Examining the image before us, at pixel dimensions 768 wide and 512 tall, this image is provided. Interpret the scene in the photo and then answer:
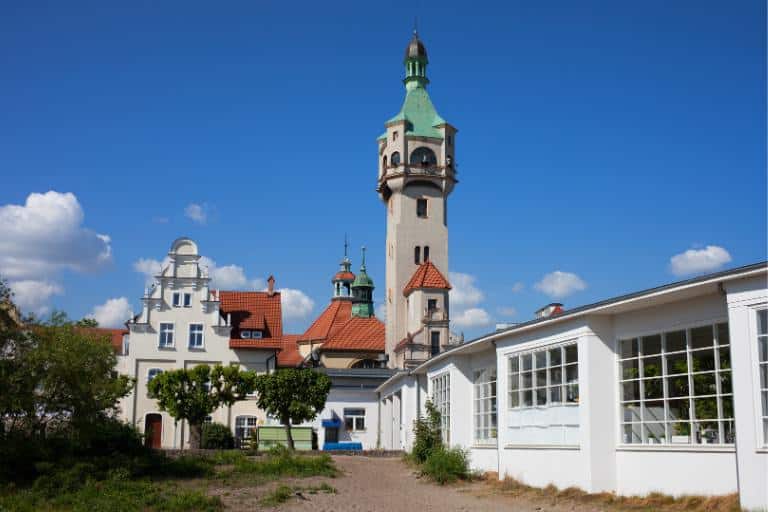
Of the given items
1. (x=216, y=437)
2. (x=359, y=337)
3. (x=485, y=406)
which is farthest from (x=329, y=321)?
(x=485, y=406)

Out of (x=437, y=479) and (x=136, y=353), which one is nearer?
(x=437, y=479)

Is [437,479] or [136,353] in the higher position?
[136,353]

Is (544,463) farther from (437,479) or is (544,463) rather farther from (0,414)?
(0,414)

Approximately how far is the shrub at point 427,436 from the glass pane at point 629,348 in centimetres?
1205

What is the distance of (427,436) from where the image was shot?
3075cm

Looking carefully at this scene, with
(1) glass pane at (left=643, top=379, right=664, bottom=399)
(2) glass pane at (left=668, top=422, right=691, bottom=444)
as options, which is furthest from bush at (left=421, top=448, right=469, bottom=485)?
(2) glass pane at (left=668, top=422, right=691, bottom=444)

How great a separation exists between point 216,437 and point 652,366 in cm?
3472

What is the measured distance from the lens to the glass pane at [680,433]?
16.4m

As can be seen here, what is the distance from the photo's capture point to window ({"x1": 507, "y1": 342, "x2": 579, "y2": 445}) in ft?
64.2

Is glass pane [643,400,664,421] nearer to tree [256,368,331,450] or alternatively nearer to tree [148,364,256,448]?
tree [256,368,331,450]

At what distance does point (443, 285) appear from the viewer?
6172 cm

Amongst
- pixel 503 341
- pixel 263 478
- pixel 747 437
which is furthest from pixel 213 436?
pixel 747 437

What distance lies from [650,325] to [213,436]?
34.9 m

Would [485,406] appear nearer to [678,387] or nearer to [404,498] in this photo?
[404,498]
